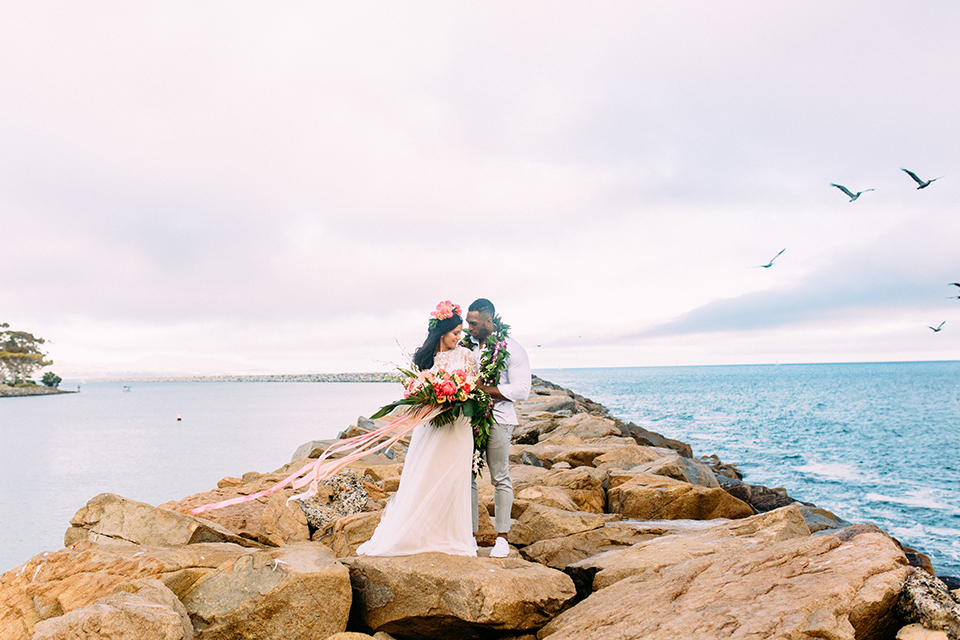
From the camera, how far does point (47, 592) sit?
4.61 metres

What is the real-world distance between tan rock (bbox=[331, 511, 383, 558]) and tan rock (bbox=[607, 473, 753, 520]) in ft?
12.1

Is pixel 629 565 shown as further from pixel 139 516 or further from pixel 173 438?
pixel 173 438

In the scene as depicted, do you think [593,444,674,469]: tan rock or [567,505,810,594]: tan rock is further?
[593,444,674,469]: tan rock

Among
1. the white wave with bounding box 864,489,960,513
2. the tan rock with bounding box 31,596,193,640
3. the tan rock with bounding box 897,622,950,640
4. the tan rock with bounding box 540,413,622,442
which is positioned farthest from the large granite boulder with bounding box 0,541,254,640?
the white wave with bounding box 864,489,960,513

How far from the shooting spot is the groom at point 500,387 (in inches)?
237

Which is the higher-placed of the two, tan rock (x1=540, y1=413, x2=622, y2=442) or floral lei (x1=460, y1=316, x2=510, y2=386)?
floral lei (x1=460, y1=316, x2=510, y2=386)

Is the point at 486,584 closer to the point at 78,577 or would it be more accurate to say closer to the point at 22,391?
the point at 78,577

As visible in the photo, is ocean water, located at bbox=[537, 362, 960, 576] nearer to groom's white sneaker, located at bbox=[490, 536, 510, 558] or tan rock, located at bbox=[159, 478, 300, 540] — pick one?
groom's white sneaker, located at bbox=[490, 536, 510, 558]

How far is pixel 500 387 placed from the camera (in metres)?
5.93

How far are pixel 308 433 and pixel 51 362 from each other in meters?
85.2

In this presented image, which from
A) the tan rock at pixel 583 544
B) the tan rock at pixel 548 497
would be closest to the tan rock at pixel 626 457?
the tan rock at pixel 548 497

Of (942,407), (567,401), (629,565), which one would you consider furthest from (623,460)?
(942,407)

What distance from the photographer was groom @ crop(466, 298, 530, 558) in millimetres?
6027

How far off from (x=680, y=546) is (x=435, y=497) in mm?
2468
